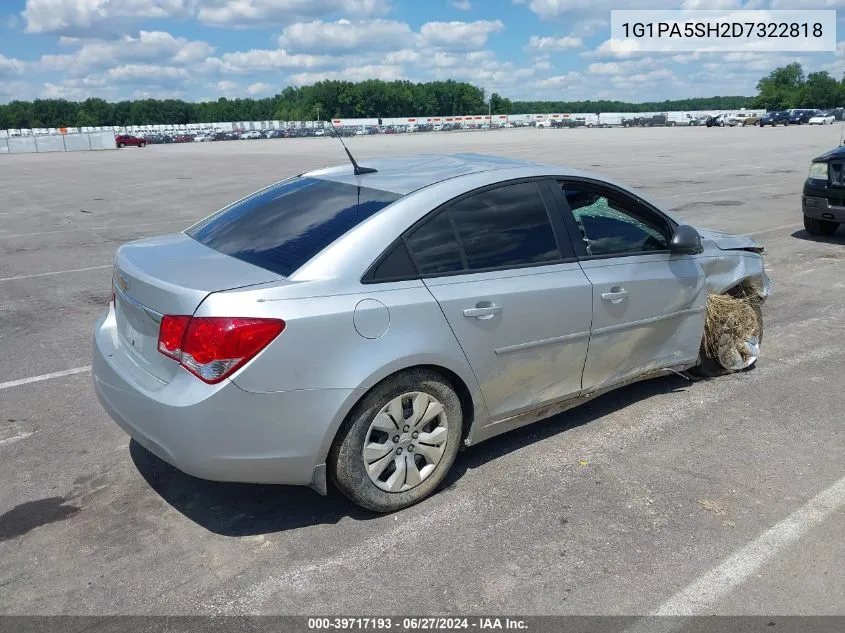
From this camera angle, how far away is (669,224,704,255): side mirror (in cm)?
441

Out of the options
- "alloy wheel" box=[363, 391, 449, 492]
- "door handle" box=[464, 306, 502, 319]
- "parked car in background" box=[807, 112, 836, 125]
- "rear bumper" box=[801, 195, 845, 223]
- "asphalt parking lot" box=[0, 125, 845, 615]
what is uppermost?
"parked car in background" box=[807, 112, 836, 125]

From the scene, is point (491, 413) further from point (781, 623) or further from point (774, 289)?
point (774, 289)

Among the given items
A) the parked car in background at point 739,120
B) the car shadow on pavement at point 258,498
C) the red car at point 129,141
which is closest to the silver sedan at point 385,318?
the car shadow on pavement at point 258,498

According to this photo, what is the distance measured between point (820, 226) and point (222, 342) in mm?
10462

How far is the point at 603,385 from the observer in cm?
435

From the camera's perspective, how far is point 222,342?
2982 mm

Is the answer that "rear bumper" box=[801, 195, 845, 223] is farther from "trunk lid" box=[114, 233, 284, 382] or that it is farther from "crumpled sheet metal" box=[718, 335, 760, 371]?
"trunk lid" box=[114, 233, 284, 382]

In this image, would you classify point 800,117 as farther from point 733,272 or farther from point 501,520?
point 501,520

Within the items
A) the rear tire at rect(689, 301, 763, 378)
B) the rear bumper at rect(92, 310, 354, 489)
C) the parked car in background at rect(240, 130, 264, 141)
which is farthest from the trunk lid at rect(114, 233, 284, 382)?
the parked car in background at rect(240, 130, 264, 141)

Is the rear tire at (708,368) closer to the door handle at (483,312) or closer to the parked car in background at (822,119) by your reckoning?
the door handle at (483,312)

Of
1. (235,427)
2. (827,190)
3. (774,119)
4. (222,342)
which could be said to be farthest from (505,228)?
(774,119)

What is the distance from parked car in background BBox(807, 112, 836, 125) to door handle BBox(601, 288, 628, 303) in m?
80.4

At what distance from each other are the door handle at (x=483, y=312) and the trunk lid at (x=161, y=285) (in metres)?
0.93

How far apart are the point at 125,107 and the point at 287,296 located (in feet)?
581
